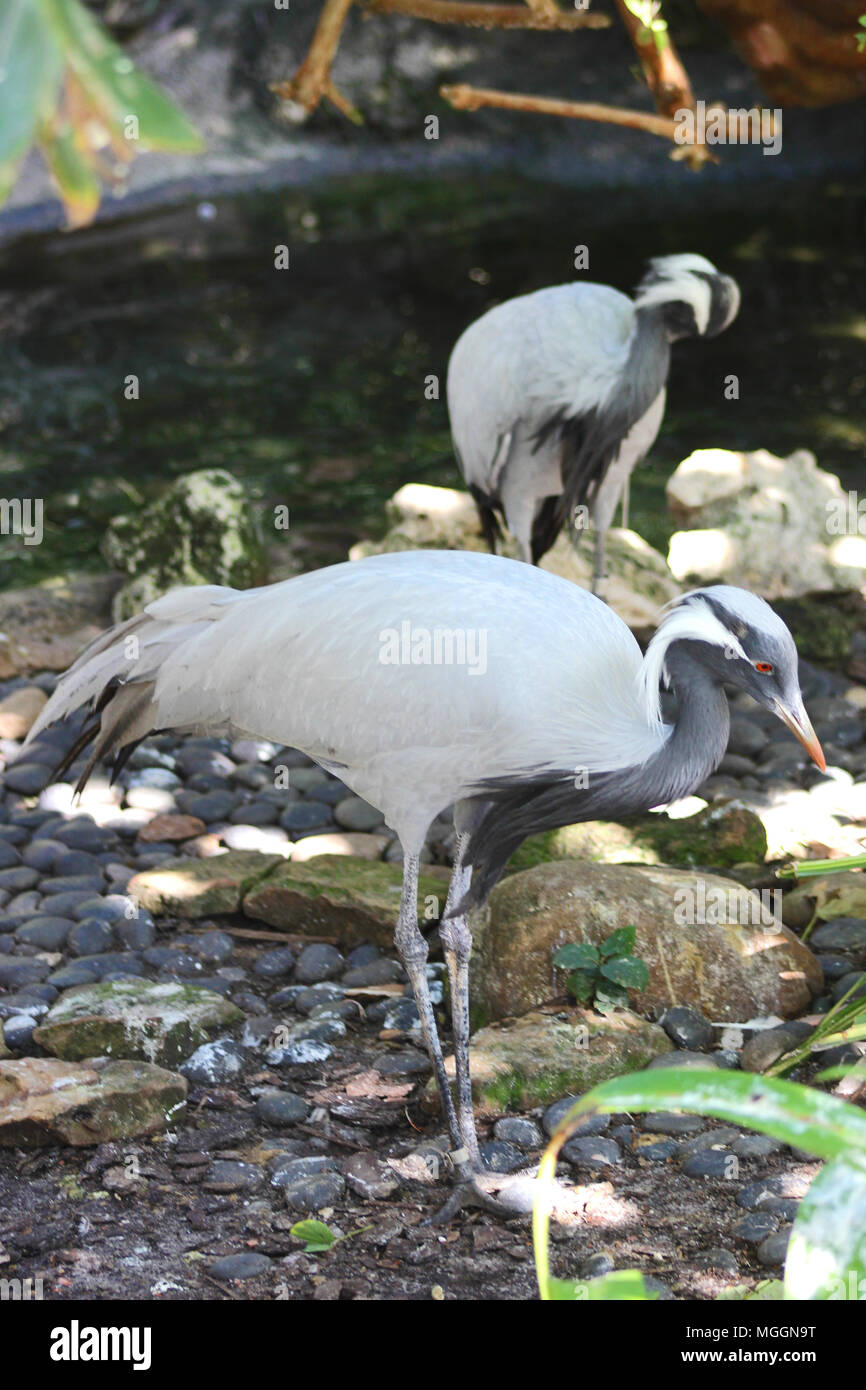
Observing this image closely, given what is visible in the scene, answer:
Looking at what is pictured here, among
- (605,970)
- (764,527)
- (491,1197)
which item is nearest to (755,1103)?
(491,1197)

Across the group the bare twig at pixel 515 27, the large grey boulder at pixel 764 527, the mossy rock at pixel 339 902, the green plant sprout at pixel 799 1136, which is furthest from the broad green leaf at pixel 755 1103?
the large grey boulder at pixel 764 527

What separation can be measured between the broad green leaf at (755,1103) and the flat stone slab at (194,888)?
9.10 ft

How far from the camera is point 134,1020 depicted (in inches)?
144

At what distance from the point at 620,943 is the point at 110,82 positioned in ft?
9.65

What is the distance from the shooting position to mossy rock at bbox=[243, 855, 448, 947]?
4.18 m

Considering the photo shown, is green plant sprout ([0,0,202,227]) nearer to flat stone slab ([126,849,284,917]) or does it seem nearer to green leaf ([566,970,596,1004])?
green leaf ([566,970,596,1004])

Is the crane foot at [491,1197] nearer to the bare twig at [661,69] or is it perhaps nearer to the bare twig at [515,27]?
the bare twig at [515,27]

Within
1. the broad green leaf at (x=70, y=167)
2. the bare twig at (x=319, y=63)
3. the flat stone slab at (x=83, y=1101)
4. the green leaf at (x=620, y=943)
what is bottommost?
the flat stone slab at (x=83, y=1101)

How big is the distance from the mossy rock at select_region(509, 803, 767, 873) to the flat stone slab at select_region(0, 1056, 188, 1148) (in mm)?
1372

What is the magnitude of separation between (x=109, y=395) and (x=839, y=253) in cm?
700

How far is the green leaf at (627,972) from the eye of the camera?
11.8 ft

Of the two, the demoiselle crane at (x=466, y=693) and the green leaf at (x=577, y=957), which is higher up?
the demoiselle crane at (x=466, y=693)

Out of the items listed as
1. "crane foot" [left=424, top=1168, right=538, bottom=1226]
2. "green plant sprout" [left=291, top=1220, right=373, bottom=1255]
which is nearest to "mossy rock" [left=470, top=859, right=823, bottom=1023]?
"crane foot" [left=424, top=1168, right=538, bottom=1226]
